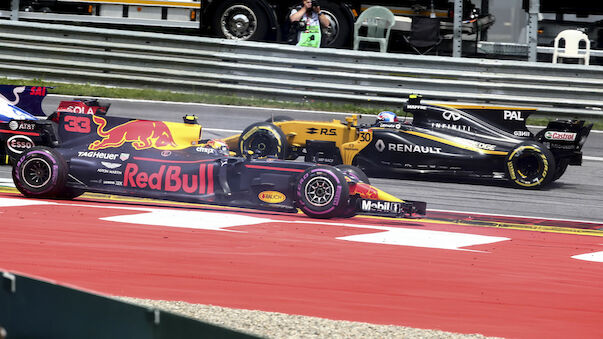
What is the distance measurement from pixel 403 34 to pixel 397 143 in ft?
19.6

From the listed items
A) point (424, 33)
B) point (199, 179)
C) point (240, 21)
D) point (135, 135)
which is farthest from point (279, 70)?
point (199, 179)

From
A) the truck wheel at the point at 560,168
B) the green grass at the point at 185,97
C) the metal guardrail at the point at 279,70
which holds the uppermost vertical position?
the metal guardrail at the point at 279,70

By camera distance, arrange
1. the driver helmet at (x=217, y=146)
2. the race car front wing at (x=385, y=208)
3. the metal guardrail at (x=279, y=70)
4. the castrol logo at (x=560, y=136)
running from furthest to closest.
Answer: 1. the metal guardrail at (x=279, y=70)
2. the castrol logo at (x=560, y=136)
3. the driver helmet at (x=217, y=146)
4. the race car front wing at (x=385, y=208)

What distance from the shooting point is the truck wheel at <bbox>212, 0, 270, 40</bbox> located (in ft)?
52.3

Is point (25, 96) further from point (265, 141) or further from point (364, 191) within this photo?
point (364, 191)

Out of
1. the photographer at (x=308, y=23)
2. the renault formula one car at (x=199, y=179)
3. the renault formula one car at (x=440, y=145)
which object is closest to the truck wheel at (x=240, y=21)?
the photographer at (x=308, y=23)

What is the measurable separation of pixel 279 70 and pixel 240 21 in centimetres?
156

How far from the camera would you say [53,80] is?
1541 centimetres

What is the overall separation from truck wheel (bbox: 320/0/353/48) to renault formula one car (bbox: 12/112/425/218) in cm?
765

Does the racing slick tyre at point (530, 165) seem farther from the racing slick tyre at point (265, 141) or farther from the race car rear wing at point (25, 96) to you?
the race car rear wing at point (25, 96)

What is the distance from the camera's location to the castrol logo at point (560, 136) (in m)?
11.2

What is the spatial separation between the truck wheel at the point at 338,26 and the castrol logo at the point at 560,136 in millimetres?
5632

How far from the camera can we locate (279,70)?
15086 mm

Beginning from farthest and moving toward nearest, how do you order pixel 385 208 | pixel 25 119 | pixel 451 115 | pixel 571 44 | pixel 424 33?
pixel 571 44, pixel 424 33, pixel 451 115, pixel 25 119, pixel 385 208
